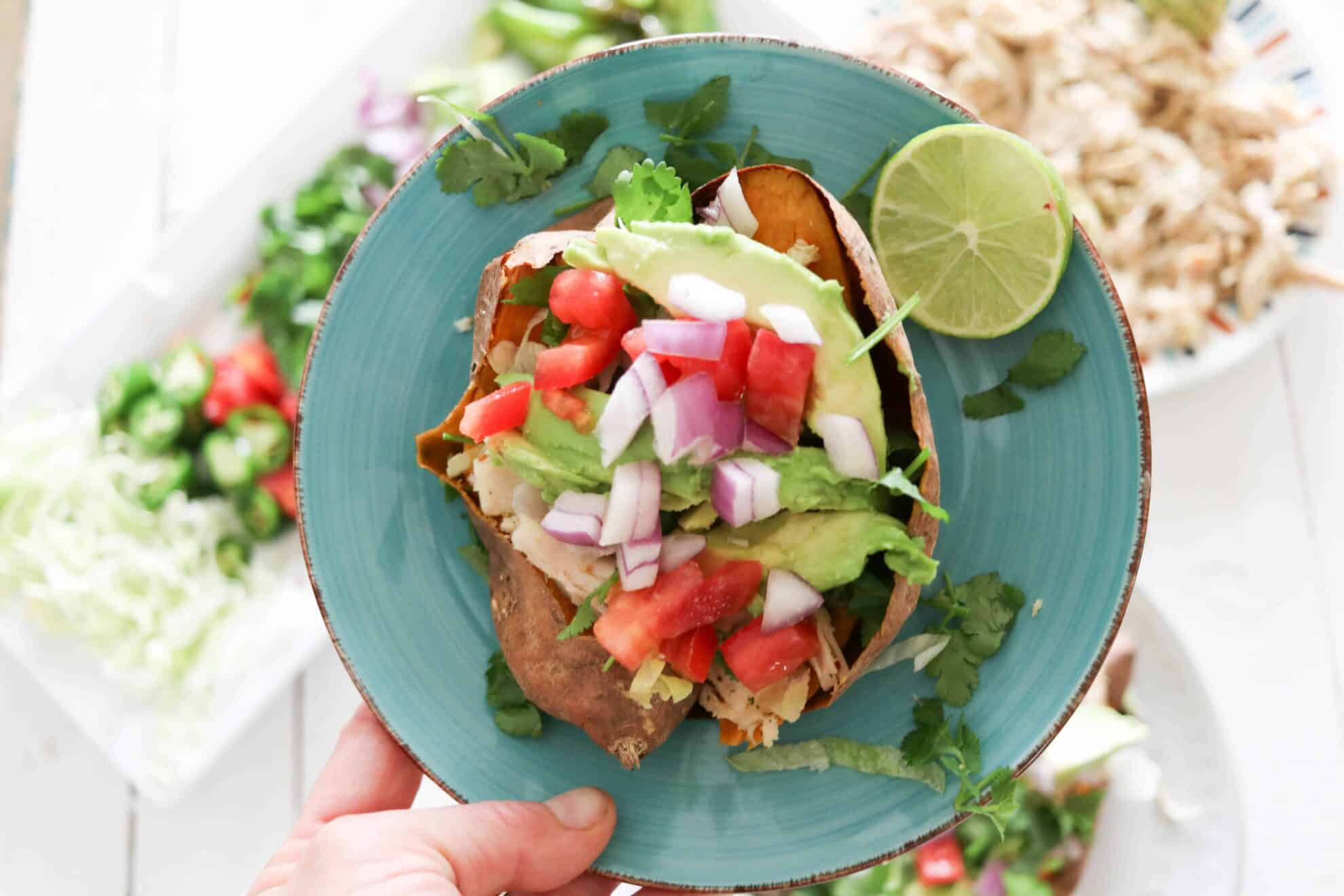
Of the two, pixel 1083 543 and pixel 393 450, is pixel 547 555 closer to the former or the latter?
pixel 393 450

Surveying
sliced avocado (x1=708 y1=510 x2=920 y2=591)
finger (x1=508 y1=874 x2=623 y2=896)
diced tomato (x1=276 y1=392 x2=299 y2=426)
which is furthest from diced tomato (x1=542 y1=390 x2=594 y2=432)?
diced tomato (x1=276 y1=392 x2=299 y2=426)

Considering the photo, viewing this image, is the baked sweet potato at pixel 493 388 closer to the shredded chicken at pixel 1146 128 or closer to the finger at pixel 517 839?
the finger at pixel 517 839

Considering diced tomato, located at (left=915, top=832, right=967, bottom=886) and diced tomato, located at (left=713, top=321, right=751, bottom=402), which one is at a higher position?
diced tomato, located at (left=713, top=321, right=751, bottom=402)

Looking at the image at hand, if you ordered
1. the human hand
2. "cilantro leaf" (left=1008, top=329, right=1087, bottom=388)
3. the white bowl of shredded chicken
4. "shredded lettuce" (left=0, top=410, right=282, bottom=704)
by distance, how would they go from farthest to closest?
"shredded lettuce" (left=0, top=410, right=282, bottom=704)
the white bowl of shredded chicken
"cilantro leaf" (left=1008, top=329, right=1087, bottom=388)
the human hand

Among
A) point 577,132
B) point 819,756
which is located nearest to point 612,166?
point 577,132

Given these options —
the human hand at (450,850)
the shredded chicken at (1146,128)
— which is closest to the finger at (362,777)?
the human hand at (450,850)

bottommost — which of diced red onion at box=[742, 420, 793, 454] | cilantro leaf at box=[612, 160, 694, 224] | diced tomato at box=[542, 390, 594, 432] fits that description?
diced tomato at box=[542, 390, 594, 432]

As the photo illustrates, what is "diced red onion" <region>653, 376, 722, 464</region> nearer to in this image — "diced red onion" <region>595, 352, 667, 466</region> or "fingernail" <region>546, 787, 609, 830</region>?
"diced red onion" <region>595, 352, 667, 466</region>
